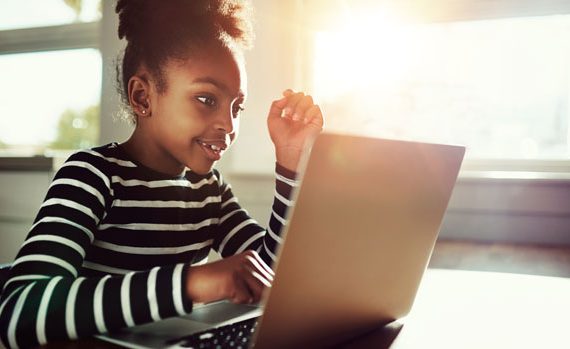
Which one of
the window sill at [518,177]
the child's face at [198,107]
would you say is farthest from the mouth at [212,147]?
the window sill at [518,177]

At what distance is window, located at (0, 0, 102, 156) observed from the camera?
2098 millimetres

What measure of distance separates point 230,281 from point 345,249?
0.13 meters

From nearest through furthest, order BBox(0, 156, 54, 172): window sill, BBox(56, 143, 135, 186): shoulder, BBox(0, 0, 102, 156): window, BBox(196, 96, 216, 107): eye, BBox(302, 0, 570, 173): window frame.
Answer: BBox(56, 143, 135, 186): shoulder → BBox(196, 96, 216, 107): eye → BBox(302, 0, 570, 173): window frame → BBox(0, 156, 54, 172): window sill → BBox(0, 0, 102, 156): window

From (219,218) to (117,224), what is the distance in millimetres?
292

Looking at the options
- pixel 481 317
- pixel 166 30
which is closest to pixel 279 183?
pixel 166 30

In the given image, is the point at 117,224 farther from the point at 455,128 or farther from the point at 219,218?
the point at 455,128

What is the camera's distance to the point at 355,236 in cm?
52

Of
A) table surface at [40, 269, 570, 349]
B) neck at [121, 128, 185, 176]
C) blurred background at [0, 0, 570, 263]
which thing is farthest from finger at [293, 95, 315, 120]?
blurred background at [0, 0, 570, 263]

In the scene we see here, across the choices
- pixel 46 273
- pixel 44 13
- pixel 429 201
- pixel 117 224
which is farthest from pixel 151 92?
pixel 44 13

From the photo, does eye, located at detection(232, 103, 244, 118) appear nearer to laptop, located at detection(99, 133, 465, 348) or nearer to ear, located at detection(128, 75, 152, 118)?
ear, located at detection(128, 75, 152, 118)

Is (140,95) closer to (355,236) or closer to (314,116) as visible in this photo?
(314,116)

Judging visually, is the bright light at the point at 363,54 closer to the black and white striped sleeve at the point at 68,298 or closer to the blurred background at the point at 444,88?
the blurred background at the point at 444,88

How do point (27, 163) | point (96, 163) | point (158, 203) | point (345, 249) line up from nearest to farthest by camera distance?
point (345, 249) → point (96, 163) → point (158, 203) → point (27, 163)

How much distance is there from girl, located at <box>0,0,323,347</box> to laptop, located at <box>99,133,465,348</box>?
47 millimetres
